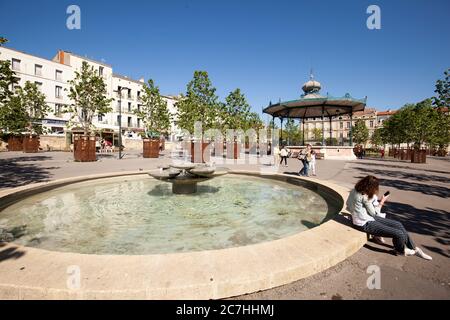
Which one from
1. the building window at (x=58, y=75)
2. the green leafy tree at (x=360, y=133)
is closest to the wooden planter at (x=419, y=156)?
the green leafy tree at (x=360, y=133)

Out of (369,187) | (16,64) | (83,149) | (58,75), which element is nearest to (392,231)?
(369,187)

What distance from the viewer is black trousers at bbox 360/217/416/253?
10.6 feet

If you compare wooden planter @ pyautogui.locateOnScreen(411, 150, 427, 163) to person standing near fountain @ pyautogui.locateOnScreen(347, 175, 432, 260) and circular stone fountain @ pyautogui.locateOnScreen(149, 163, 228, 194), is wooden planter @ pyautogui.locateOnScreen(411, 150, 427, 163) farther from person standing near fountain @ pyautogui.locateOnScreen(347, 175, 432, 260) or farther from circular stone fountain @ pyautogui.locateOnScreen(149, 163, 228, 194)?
person standing near fountain @ pyautogui.locateOnScreen(347, 175, 432, 260)

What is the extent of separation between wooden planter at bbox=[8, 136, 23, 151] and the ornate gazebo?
110 ft

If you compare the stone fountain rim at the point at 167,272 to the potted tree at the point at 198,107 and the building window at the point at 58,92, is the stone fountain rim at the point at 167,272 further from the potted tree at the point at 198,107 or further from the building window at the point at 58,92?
the building window at the point at 58,92

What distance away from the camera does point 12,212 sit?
5375mm

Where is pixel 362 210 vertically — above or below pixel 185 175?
below

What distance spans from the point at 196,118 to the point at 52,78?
103 feet

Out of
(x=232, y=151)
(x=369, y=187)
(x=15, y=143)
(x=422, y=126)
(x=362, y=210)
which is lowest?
(x=362, y=210)

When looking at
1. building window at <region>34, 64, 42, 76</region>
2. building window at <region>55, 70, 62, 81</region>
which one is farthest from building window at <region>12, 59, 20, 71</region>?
building window at <region>55, 70, 62, 81</region>

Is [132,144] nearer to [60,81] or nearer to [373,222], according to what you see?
[60,81]

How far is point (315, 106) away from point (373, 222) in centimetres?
2166

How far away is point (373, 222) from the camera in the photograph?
11.4ft
